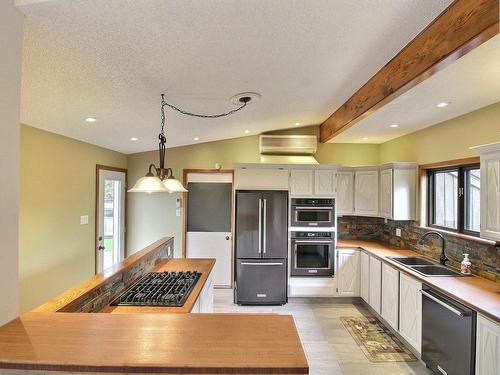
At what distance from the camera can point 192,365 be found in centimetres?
85

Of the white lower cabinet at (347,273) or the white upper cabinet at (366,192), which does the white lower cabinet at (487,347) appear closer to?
the white lower cabinet at (347,273)

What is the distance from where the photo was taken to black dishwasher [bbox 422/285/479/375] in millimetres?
2088

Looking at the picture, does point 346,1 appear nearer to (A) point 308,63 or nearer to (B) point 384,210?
(A) point 308,63

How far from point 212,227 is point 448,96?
11.8ft

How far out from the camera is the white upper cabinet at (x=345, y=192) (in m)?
4.45

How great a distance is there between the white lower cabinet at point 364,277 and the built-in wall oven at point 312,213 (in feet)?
2.29

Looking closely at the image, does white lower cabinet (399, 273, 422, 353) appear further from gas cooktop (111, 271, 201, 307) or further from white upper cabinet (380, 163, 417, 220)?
gas cooktop (111, 271, 201, 307)

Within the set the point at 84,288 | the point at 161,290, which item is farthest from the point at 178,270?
the point at 84,288

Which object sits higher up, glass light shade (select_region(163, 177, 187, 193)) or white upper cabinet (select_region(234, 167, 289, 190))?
white upper cabinet (select_region(234, 167, 289, 190))

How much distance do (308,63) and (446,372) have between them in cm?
277

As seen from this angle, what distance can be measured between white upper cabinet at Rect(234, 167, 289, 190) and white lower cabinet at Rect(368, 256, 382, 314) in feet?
5.19

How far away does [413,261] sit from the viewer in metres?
3.38

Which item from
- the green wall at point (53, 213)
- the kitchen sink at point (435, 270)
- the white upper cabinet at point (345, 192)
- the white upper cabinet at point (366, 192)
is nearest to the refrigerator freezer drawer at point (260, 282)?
the white upper cabinet at point (345, 192)

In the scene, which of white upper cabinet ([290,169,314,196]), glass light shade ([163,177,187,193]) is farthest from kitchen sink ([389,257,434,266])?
glass light shade ([163,177,187,193])
